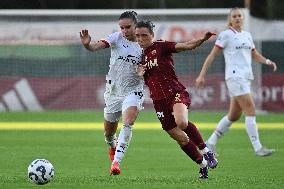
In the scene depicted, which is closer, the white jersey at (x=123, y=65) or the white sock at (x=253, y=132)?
the white jersey at (x=123, y=65)

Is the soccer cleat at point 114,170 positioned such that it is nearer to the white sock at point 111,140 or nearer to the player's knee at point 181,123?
the player's knee at point 181,123

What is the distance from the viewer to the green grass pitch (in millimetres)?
11391

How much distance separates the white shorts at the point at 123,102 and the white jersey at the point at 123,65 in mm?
97

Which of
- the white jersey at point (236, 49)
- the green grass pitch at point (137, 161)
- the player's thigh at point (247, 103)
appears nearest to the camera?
the green grass pitch at point (137, 161)

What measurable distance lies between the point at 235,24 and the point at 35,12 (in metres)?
14.0

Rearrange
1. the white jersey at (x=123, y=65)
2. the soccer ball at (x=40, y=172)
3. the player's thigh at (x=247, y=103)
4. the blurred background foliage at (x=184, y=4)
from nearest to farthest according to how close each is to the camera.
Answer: the soccer ball at (x=40, y=172) < the white jersey at (x=123, y=65) < the player's thigh at (x=247, y=103) < the blurred background foliage at (x=184, y=4)

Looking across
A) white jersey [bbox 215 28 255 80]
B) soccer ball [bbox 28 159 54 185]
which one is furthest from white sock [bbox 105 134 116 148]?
soccer ball [bbox 28 159 54 185]

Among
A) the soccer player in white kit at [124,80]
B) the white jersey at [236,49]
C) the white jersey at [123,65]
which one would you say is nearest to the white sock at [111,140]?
the soccer player in white kit at [124,80]

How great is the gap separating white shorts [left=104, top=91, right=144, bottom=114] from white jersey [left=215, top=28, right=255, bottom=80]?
270cm

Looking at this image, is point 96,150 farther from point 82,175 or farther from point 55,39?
point 55,39

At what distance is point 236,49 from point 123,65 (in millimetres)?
2983

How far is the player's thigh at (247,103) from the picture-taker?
15156 mm

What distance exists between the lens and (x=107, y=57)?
97.6 ft

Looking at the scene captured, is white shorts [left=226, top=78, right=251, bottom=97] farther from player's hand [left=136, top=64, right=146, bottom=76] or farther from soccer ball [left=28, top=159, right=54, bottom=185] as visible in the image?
soccer ball [left=28, top=159, right=54, bottom=185]
